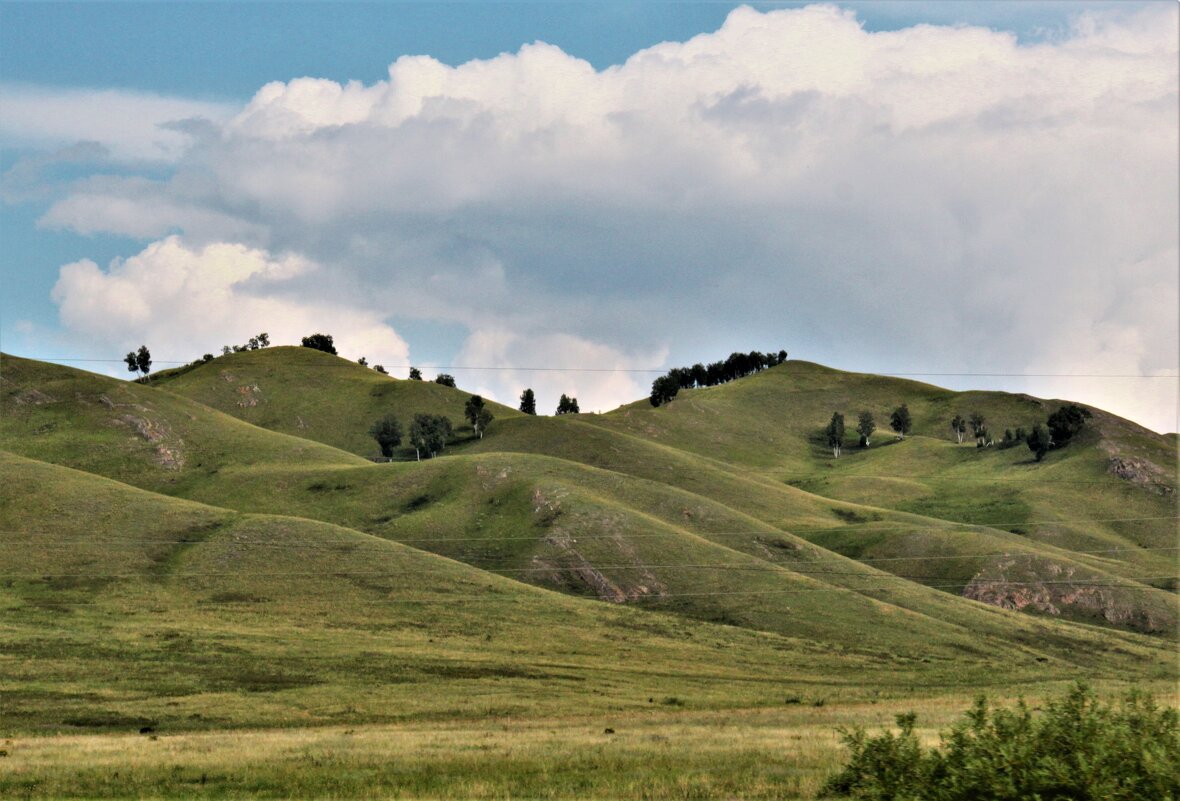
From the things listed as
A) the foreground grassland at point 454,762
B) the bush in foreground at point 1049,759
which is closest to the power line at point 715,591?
the foreground grassland at point 454,762

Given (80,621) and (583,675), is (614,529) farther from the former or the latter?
(80,621)

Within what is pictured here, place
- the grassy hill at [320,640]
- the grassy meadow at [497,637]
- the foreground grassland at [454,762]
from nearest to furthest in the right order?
1. the foreground grassland at [454,762]
2. the grassy meadow at [497,637]
3. the grassy hill at [320,640]

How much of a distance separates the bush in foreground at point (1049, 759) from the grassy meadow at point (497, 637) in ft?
20.7

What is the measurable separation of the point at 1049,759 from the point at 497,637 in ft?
328

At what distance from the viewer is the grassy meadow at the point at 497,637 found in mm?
49781

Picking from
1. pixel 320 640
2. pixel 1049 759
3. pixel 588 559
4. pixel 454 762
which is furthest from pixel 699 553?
pixel 1049 759

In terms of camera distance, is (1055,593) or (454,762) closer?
(454,762)

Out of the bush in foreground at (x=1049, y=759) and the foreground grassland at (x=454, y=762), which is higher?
the bush in foreground at (x=1049, y=759)

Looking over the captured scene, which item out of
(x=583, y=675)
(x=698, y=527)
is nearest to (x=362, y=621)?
(x=583, y=675)

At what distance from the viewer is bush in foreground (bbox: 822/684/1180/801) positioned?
29.3m

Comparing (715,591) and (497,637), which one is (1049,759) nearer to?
(497,637)

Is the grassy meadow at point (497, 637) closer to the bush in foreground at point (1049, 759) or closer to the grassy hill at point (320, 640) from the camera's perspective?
the grassy hill at point (320, 640)

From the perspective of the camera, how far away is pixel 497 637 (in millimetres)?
126062

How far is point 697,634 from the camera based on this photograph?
136m
